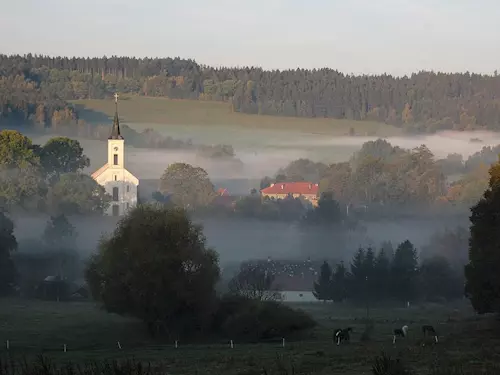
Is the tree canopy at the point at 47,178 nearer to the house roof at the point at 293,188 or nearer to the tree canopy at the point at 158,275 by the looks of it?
the house roof at the point at 293,188

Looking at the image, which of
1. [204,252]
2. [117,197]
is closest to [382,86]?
[117,197]

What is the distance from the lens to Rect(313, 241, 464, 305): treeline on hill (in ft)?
231

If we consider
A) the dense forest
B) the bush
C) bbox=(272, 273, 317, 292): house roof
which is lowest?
bbox=(272, 273, 317, 292): house roof

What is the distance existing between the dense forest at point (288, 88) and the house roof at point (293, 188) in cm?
2055

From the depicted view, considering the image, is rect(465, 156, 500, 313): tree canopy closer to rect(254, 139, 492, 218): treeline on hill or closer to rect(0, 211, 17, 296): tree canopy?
rect(0, 211, 17, 296): tree canopy

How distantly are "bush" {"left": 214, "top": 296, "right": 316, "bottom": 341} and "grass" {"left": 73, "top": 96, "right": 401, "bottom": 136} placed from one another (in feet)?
288

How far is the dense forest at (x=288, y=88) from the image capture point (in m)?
146

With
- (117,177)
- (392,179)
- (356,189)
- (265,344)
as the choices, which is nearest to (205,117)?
(117,177)

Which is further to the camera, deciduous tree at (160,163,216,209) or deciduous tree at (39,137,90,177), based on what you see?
deciduous tree at (39,137,90,177)

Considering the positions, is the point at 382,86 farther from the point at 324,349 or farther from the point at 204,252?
the point at 324,349

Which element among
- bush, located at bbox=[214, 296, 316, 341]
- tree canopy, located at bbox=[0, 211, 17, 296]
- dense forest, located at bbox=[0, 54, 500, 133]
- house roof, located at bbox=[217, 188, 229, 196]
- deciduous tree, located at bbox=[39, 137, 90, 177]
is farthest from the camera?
dense forest, located at bbox=[0, 54, 500, 133]

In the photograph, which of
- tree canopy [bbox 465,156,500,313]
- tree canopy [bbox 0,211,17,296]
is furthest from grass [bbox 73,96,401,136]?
tree canopy [bbox 465,156,500,313]

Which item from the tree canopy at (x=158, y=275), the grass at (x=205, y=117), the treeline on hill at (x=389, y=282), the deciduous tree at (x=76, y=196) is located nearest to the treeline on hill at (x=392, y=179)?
the grass at (x=205, y=117)

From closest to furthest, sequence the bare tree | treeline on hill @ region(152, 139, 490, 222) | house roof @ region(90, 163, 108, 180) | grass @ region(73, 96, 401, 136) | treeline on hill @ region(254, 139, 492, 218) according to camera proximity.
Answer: the bare tree < treeline on hill @ region(152, 139, 490, 222) < treeline on hill @ region(254, 139, 492, 218) < house roof @ region(90, 163, 108, 180) < grass @ region(73, 96, 401, 136)
